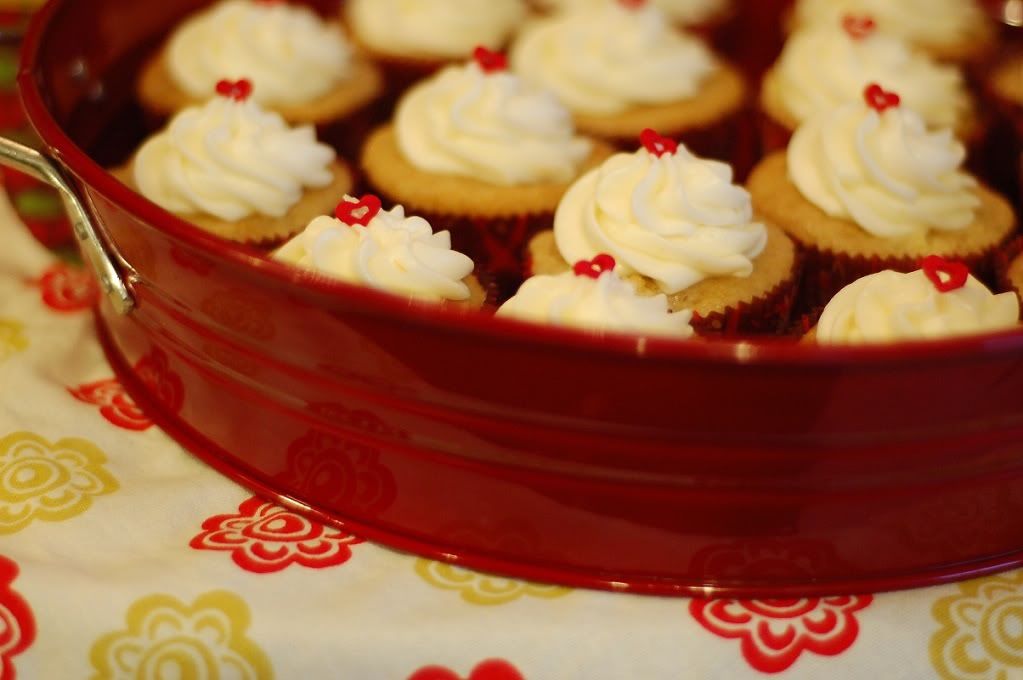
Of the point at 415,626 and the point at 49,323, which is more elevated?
the point at 49,323

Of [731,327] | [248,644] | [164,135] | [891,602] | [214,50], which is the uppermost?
[214,50]

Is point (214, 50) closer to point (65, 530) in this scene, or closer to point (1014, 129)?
point (65, 530)

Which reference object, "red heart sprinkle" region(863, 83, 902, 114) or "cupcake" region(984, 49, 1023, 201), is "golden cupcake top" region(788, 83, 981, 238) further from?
"cupcake" region(984, 49, 1023, 201)

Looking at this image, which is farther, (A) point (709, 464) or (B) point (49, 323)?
(B) point (49, 323)

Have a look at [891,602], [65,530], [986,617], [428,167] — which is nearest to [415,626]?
[65,530]

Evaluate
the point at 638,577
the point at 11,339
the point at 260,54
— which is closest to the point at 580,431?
the point at 638,577

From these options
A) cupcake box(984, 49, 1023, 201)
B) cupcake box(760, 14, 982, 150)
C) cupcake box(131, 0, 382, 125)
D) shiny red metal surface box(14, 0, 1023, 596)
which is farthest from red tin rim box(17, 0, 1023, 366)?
cupcake box(984, 49, 1023, 201)

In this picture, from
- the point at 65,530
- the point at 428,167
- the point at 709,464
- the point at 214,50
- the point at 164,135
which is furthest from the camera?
the point at 214,50

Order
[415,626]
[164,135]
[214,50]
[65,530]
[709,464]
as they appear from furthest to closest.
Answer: [214,50], [164,135], [65,530], [415,626], [709,464]
